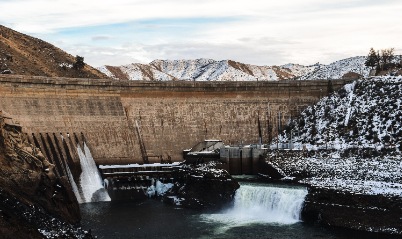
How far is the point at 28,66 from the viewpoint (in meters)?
82.4

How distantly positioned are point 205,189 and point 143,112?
1645cm

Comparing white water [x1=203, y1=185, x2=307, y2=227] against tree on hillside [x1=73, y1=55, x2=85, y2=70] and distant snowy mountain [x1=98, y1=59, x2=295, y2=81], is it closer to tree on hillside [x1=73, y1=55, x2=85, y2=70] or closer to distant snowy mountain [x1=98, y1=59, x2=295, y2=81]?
tree on hillside [x1=73, y1=55, x2=85, y2=70]

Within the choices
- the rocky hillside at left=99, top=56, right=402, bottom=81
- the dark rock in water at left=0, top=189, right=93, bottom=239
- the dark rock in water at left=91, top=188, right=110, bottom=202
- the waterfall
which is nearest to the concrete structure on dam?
the waterfall

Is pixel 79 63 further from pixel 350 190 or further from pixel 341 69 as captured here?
pixel 350 190

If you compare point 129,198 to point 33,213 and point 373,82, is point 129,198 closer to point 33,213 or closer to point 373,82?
point 33,213

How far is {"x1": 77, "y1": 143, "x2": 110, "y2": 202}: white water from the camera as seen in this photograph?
53.9 meters

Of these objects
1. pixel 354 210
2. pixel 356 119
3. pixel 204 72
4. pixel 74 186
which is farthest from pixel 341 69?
pixel 204 72

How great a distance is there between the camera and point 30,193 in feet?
140

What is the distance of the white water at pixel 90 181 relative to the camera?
53906 millimetres

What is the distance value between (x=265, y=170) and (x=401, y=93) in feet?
57.1

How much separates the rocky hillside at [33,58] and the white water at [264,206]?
3699 cm

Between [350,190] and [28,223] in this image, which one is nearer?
[28,223]

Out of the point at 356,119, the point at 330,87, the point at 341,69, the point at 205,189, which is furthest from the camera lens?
the point at 341,69

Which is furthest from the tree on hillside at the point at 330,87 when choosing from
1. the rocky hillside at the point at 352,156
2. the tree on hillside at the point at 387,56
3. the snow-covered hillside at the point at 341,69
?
the snow-covered hillside at the point at 341,69
